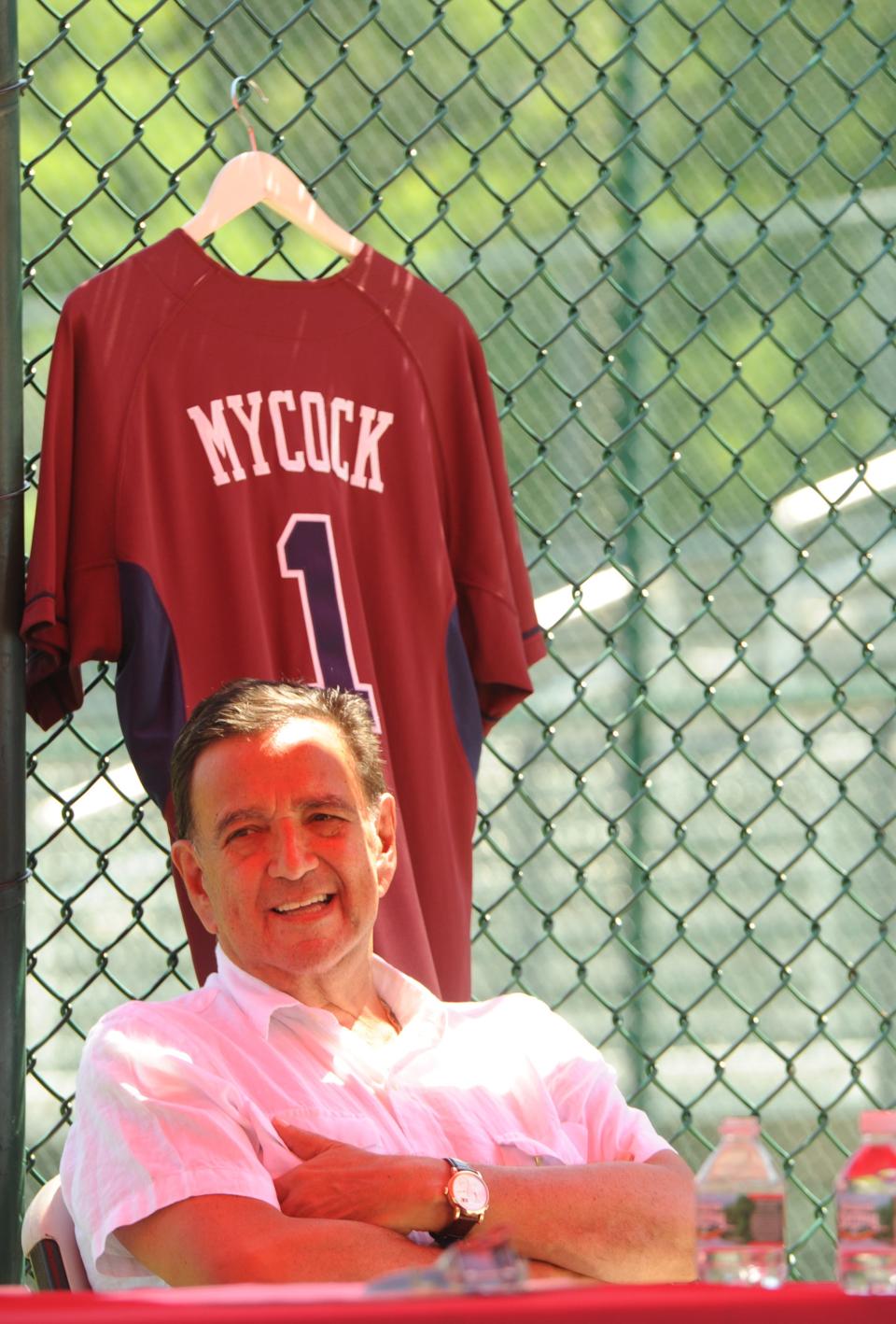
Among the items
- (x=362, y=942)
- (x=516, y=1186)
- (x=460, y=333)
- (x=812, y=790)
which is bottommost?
(x=516, y=1186)

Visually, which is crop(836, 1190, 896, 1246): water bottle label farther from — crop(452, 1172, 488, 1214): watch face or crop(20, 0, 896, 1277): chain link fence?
crop(20, 0, 896, 1277): chain link fence

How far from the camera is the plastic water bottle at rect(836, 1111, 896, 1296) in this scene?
1.21 metres

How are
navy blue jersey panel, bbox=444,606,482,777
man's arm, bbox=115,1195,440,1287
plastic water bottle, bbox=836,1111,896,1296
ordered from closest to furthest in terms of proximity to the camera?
plastic water bottle, bbox=836,1111,896,1296 → man's arm, bbox=115,1195,440,1287 → navy blue jersey panel, bbox=444,606,482,777

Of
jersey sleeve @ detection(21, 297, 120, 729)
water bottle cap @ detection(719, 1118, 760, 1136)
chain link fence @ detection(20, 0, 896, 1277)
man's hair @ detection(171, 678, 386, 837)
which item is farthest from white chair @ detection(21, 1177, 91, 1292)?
chain link fence @ detection(20, 0, 896, 1277)

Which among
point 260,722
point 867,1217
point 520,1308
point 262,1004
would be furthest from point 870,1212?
point 260,722

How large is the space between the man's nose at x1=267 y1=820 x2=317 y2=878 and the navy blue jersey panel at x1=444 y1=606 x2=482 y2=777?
19.4 inches

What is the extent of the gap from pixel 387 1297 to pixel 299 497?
165 centimetres

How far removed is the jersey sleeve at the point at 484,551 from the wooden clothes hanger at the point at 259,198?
247 mm

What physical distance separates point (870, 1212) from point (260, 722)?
1.14 meters

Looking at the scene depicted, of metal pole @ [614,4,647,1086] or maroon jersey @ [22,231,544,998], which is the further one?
metal pole @ [614,4,647,1086]

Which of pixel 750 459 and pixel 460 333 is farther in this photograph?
pixel 750 459

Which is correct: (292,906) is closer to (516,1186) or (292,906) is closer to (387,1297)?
(516,1186)

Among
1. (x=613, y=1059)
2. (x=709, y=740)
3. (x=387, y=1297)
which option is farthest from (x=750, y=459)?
(x=387, y=1297)

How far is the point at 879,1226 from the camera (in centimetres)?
127
